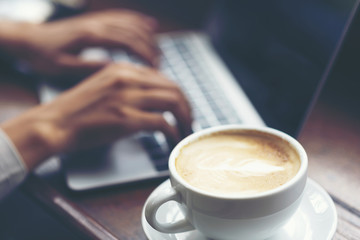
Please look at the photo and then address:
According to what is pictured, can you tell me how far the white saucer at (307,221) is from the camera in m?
0.42

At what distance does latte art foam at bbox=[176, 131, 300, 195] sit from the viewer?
16.2 inches

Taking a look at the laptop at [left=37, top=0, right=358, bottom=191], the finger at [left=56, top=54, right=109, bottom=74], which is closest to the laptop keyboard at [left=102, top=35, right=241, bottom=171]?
the laptop at [left=37, top=0, right=358, bottom=191]

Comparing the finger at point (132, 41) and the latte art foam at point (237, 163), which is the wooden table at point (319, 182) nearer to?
the latte art foam at point (237, 163)

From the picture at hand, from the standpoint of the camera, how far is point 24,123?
2.10ft

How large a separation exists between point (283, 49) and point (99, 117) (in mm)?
291

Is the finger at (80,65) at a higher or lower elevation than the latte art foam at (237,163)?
→ lower

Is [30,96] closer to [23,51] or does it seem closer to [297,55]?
[23,51]

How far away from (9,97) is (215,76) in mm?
381

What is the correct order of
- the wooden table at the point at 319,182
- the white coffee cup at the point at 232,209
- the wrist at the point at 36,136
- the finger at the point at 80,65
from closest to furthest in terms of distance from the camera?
the white coffee cup at the point at 232,209 → the wooden table at the point at 319,182 → the wrist at the point at 36,136 → the finger at the point at 80,65

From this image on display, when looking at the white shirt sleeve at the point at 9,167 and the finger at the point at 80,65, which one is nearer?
the white shirt sleeve at the point at 9,167

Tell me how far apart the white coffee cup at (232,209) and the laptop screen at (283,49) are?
6.1 inches

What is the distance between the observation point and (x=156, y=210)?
1.36ft

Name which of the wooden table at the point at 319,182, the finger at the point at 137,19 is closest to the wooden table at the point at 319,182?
the wooden table at the point at 319,182

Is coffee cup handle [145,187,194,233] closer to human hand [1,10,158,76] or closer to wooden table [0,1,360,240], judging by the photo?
wooden table [0,1,360,240]
